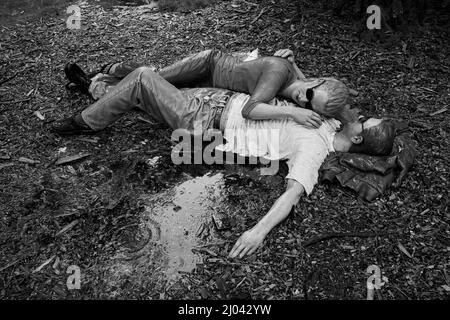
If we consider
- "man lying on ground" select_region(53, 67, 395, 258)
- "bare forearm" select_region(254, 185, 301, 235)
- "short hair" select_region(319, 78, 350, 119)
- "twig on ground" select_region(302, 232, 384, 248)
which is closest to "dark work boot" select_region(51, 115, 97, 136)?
"man lying on ground" select_region(53, 67, 395, 258)

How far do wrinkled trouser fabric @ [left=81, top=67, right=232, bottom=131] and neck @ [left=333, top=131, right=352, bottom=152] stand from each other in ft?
3.82

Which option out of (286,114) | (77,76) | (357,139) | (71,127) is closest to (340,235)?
(357,139)

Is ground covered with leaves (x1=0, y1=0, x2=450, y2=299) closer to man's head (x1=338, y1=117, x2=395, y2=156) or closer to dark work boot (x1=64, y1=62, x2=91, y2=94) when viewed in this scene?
dark work boot (x1=64, y1=62, x2=91, y2=94)

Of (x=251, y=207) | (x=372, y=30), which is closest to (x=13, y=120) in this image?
(x=251, y=207)

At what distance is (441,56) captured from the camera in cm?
511

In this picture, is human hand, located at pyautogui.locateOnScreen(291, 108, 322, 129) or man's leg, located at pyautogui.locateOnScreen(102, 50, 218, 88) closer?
human hand, located at pyautogui.locateOnScreen(291, 108, 322, 129)

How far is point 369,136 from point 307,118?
0.57 meters

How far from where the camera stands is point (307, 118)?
3.66 m

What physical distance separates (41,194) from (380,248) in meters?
2.86

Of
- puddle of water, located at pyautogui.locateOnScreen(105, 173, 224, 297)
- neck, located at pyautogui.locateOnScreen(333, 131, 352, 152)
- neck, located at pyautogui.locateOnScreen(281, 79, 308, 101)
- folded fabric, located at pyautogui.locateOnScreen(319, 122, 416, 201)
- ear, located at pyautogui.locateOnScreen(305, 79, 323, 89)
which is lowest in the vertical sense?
puddle of water, located at pyautogui.locateOnScreen(105, 173, 224, 297)

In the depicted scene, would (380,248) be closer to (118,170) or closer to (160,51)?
(118,170)

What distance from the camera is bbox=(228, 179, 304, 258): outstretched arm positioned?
126 inches

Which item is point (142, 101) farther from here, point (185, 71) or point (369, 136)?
point (369, 136)

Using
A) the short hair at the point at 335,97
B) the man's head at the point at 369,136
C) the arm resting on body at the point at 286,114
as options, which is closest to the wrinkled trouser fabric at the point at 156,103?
the arm resting on body at the point at 286,114
